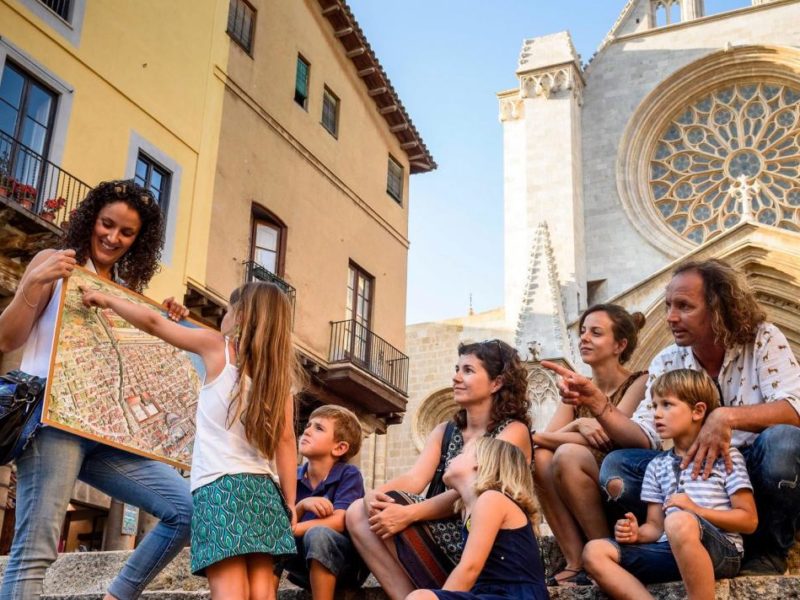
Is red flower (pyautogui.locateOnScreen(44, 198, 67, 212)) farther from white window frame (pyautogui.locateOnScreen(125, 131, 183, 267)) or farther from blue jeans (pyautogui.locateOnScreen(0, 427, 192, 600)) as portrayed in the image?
blue jeans (pyautogui.locateOnScreen(0, 427, 192, 600))

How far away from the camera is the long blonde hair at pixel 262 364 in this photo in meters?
3.46

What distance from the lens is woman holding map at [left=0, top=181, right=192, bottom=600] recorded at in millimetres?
3338

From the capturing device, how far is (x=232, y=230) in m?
14.6

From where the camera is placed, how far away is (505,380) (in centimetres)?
440

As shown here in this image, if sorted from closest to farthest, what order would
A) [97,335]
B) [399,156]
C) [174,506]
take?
[174,506], [97,335], [399,156]

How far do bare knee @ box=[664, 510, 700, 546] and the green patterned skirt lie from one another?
4.94ft

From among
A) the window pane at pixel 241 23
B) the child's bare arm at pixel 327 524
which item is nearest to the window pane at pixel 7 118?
the window pane at pixel 241 23

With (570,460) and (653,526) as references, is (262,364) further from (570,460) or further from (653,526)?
(653,526)

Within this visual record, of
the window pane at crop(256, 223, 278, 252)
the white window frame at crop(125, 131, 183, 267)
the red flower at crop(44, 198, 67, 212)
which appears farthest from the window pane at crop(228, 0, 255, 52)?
the red flower at crop(44, 198, 67, 212)

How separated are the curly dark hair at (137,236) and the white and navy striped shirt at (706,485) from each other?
254cm

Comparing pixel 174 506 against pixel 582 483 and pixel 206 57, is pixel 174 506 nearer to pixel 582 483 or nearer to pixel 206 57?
pixel 582 483

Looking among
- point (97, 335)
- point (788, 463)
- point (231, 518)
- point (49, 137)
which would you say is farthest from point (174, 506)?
point (49, 137)

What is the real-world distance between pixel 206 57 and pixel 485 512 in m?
12.7

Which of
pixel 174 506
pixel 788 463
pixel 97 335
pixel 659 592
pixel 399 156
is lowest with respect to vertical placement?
pixel 659 592
